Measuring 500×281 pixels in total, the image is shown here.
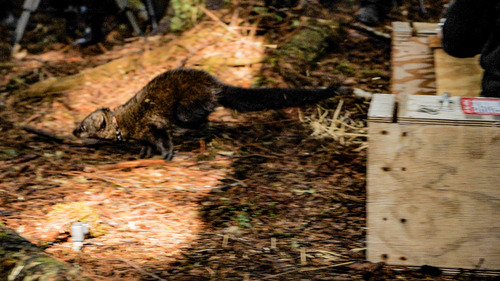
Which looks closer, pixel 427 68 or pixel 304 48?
pixel 427 68

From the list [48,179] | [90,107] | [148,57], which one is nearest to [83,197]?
[48,179]

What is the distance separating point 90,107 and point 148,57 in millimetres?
1403

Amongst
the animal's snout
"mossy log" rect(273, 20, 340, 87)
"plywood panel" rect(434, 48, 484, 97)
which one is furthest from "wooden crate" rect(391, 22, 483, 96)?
the animal's snout

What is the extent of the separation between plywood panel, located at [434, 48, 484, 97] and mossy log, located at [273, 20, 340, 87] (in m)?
2.12

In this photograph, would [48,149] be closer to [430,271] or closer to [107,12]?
[430,271]

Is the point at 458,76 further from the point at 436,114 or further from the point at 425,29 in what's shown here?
the point at 436,114

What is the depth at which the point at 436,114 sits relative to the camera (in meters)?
2.67

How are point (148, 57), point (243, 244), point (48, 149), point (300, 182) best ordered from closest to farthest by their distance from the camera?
1. point (243, 244)
2. point (300, 182)
3. point (48, 149)
4. point (148, 57)

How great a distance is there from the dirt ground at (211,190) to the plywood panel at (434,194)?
16 cm

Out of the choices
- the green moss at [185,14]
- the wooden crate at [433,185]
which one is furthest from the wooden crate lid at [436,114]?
the green moss at [185,14]

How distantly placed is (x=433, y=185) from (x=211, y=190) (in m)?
2.04

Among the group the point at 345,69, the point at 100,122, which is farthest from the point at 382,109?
the point at 345,69

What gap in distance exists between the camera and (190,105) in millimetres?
5145

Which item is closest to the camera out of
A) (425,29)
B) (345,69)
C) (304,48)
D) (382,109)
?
(382,109)
